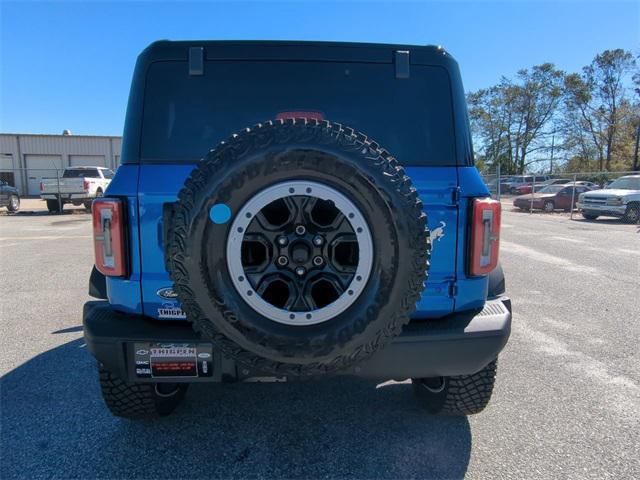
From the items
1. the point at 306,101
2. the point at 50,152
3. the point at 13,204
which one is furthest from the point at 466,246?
the point at 50,152

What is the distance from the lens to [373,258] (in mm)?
1865

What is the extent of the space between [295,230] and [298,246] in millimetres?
71

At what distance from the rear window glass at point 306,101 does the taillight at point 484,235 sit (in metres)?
0.30

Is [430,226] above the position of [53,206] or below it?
above

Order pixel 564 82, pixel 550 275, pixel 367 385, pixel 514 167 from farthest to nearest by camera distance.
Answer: pixel 514 167
pixel 564 82
pixel 550 275
pixel 367 385

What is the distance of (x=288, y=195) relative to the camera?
72.5 inches

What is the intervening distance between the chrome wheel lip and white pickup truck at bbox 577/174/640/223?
60.7ft

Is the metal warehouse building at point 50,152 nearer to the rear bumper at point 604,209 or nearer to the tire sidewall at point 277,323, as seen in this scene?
the rear bumper at point 604,209

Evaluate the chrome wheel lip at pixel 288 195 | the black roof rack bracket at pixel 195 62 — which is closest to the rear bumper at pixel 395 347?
the chrome wheel lip at pixel 288 195

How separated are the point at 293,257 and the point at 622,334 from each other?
4.11m

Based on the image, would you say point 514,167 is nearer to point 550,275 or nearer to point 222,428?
point 550,275

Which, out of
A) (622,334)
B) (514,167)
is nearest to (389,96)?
(622,334)

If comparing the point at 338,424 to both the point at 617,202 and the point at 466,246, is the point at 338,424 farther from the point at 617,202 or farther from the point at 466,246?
the point at 617,202

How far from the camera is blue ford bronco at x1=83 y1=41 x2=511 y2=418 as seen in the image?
6.03ft
